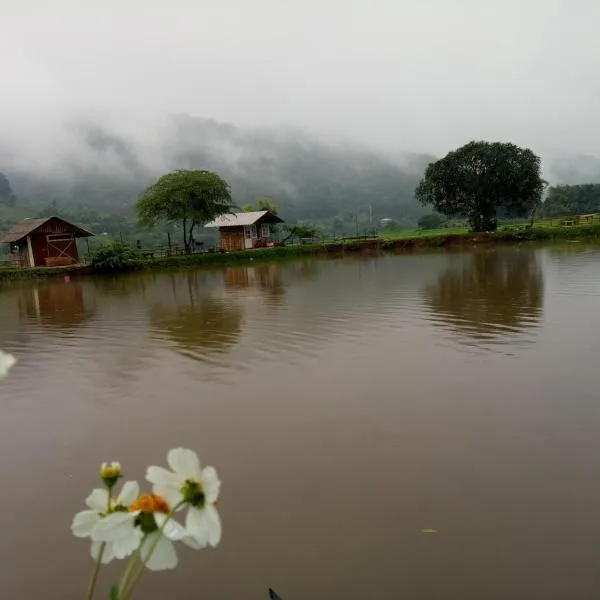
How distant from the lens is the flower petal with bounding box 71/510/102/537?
4.42 ft

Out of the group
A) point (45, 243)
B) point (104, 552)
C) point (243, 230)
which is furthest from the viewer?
point (243, 230)

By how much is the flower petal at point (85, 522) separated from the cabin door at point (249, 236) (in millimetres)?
50194

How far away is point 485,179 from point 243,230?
81.5ft

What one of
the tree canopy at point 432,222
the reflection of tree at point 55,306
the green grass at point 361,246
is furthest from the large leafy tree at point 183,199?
the tree canopy at point 432,222

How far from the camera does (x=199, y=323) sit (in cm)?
A: 1477

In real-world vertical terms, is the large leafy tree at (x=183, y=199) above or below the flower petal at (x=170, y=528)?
above

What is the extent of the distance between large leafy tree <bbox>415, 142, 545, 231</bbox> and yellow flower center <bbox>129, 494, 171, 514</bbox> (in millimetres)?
55101

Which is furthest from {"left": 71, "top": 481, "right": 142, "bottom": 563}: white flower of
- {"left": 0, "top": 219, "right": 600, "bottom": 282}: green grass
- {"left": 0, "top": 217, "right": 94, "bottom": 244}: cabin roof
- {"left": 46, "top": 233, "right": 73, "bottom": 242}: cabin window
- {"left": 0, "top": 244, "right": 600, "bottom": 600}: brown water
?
{"left": 46, "top": 233, "right": 73, "bottom": 242}: cabin window

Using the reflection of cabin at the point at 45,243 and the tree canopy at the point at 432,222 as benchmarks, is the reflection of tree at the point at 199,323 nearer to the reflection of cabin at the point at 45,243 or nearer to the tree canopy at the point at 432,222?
the reflection of cabin at the point at 45,243

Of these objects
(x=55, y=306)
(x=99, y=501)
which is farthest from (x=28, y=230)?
(x=99, y=501)

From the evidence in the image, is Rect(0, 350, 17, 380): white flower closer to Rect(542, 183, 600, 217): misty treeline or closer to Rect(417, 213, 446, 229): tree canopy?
Rect(417, 213, 446, 229): tree canopy

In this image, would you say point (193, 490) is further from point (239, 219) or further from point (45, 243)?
point (239, 219)

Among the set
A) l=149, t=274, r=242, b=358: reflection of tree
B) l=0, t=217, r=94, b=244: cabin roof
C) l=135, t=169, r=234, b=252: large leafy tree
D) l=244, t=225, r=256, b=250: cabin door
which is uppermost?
l=135, t=169, r=234, b=252: large leafy tree

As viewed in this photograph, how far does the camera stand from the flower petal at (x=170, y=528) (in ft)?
4.12
